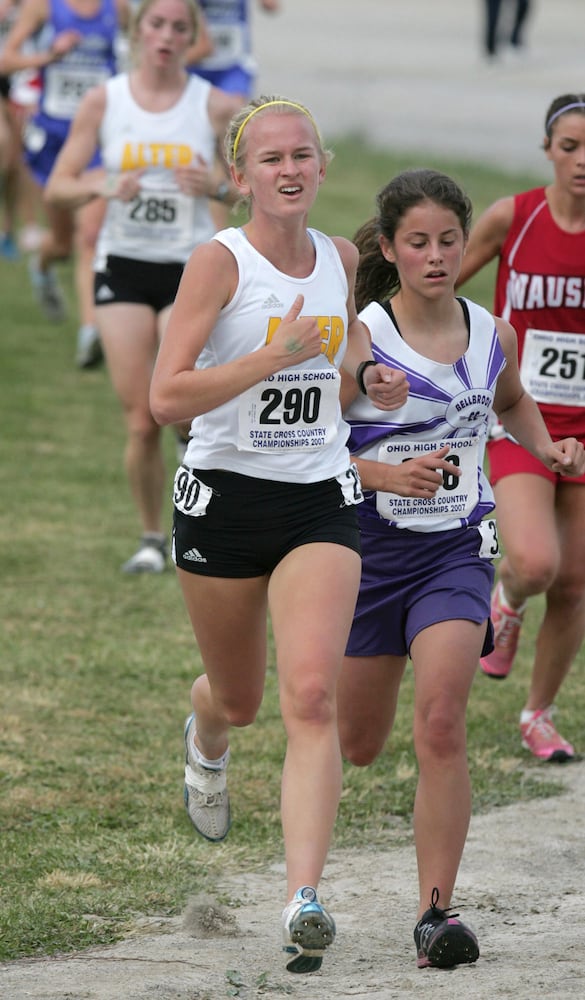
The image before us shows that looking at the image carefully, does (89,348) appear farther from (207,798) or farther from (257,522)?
(257,522)

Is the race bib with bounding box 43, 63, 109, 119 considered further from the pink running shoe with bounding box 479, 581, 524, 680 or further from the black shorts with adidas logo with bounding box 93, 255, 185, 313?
the pink running shoe with bounding box 479, 581, 524, 680

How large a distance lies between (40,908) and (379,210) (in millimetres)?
2065

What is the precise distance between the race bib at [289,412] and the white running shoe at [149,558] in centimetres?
399

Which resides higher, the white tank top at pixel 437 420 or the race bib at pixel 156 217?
the white tank top at pixel 437 420

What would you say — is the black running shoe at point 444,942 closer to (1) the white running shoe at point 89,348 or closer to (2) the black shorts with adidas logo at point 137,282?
(2) the black shorts with adidas logo at point 137,282

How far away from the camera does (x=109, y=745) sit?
235 inches

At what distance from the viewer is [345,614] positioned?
4.09m

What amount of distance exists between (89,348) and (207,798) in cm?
753

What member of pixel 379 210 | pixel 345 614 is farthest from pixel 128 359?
pixel 345 614

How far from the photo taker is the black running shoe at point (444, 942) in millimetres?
4043

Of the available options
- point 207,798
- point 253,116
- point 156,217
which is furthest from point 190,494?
point 156,217

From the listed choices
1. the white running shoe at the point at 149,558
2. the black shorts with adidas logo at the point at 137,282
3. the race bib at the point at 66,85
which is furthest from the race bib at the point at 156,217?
the race bib at the point at 66,85

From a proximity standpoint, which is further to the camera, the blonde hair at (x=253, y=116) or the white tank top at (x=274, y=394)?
the blonde hair at (x=253, y=116)

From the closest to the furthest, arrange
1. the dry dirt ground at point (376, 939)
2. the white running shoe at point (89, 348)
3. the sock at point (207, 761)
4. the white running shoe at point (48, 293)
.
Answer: the dry dirt ground at point (376, 939) < the sock at point (207, 761) < the white running shoe at point (89, 348) < the white running shoe at point (48, 293)
